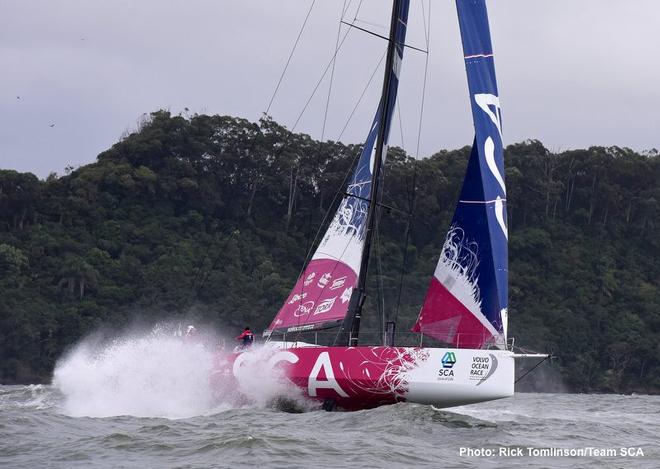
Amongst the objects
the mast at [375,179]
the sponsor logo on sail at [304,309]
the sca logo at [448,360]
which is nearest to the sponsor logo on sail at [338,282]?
the mast at [375,179]

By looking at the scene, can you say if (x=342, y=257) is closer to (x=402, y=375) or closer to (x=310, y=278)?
(x=310, y=278)

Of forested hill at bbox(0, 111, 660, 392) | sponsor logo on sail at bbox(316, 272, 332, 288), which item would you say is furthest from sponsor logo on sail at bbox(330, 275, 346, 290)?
forested hill at bbox(0, 111, 660, 392)

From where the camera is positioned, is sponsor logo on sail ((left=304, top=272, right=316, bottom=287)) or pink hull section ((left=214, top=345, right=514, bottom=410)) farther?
sponsor logo on sail ((left=304, top=272, right=316, bottom=287))

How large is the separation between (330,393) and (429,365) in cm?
173

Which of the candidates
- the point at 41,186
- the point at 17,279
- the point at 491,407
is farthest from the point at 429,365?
the point at 41,186

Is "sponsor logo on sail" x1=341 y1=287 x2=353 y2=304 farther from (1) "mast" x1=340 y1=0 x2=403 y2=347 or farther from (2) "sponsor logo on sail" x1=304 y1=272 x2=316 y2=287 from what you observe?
(2) "sponsor logo on sail" x1=304 y1=272 x2=316 y2=287

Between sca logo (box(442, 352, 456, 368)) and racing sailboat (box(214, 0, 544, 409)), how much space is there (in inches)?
0.6

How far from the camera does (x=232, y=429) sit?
600 inches

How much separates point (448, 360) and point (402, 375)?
712 millimetres

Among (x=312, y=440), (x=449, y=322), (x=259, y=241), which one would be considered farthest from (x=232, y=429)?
(x=259, y=241)

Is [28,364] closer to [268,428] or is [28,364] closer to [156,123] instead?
[156,123]

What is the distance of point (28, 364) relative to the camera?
1622 inches

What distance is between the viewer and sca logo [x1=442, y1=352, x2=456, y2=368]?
56.7 feet

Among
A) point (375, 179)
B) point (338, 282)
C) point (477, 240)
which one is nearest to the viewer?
point (477, 240)
